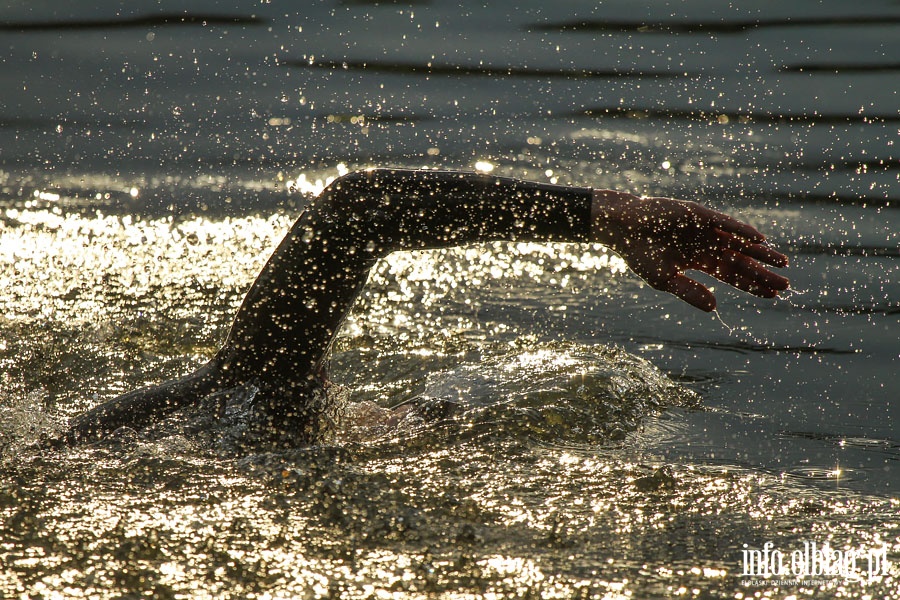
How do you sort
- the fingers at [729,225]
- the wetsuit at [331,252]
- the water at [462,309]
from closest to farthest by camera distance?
the water at [462,309]
the fingers at [729,225]
the wetsuit at [331,252]

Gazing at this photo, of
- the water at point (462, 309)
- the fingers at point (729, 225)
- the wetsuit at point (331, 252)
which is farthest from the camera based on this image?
the wetsuit at point (331, 252)

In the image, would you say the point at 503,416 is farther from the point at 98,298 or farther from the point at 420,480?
the point at 98,298

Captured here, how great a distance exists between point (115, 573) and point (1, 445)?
63 cm

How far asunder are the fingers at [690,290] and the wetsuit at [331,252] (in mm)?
203

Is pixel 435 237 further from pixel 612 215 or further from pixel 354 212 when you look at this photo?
pixel 612 215

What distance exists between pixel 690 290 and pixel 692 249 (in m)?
0.08

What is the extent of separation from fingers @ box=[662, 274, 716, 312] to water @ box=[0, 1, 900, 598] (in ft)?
1.19

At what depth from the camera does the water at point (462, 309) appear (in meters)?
1.68

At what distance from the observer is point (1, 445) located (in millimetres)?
2035

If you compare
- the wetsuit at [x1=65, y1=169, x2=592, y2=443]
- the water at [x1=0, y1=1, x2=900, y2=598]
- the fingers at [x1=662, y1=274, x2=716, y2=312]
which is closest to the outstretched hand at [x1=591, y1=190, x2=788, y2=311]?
the fingers at [x1=662, y1=274, x2=716, y2=312]

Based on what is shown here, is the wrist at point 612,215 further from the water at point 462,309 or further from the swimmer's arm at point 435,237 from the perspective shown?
the water at point 462,309

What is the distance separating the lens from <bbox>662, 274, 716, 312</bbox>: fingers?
1.91m

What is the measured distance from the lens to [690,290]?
1.92 metres

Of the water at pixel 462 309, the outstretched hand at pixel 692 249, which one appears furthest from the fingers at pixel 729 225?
the water at pixel 462 309
